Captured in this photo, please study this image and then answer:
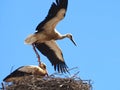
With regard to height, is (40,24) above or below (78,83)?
above

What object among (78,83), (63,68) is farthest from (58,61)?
(78,83)

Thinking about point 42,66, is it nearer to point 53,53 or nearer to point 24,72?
point 24,72

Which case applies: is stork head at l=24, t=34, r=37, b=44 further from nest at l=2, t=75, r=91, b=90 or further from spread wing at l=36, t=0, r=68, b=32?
nest at l=2, t=75, r=91, b=90

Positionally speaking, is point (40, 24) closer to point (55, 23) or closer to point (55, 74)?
point (55, 23)

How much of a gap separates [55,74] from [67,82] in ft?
1.17

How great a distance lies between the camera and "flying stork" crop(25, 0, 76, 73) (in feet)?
42.1

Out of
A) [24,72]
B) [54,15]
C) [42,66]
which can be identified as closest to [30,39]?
[54,15]

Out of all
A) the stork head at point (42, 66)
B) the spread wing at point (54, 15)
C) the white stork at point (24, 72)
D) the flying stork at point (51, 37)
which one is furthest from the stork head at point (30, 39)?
the white stork at point (24, 72)

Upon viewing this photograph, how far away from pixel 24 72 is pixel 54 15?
5.00 feet

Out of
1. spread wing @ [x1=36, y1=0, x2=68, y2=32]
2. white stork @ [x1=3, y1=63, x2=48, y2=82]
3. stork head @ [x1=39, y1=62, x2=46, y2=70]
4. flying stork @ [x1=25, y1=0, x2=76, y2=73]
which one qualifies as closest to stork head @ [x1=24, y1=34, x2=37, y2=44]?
flying stork @ [x1=25, y1=0, x2=76, y2=73]

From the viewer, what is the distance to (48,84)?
11320 millimetres

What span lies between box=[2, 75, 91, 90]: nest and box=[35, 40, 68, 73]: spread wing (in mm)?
1808

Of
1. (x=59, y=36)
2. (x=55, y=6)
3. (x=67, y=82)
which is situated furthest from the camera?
(x=59, y=36)

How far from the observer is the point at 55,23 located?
43.6ft
